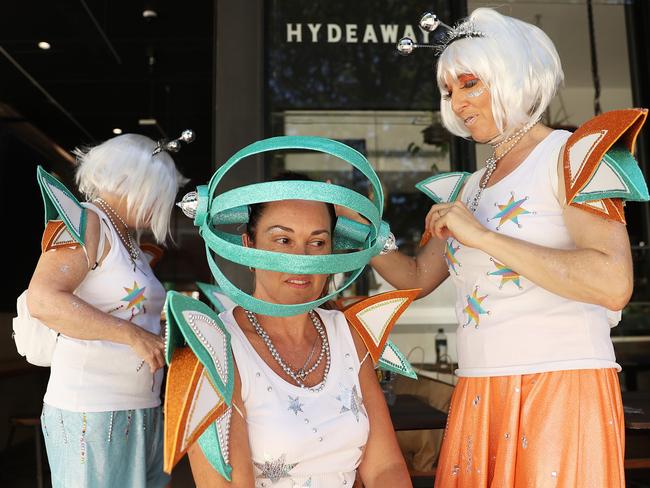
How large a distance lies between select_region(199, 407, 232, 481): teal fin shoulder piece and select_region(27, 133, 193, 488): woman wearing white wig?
615mm

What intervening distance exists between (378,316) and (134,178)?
0.90 m

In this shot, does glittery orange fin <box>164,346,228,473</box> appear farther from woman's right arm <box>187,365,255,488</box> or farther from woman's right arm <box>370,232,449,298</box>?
woman's right arm <box>370,232,449,298</box>

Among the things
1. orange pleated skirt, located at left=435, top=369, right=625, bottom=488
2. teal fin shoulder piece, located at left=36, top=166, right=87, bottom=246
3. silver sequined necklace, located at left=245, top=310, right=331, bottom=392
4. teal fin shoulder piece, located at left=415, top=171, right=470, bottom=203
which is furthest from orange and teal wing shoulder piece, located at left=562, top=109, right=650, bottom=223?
teal fin shoulder piece, located at left=36, top=166, right=87, bottom=246

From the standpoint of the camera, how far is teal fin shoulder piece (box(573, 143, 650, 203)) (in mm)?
1172

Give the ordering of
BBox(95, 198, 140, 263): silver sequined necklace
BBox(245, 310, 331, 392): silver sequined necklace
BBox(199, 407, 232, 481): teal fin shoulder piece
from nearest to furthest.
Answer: BBox(199, 407, 232, 481): teal fin shoulder piece, BBox(245, 310, 331, 392): silver sequined necklace, BBox(95, 198, 140, 263): silver sequined necklace

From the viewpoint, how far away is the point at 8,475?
159 inches

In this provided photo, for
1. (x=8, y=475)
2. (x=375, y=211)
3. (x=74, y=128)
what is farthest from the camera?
(x=74, y=128)

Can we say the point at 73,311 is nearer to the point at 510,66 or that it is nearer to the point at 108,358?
the point at 108,358

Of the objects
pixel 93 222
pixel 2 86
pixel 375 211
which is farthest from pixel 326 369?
pixel 2 86

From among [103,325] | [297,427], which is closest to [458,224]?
[297,427]

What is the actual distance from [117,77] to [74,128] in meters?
1.55

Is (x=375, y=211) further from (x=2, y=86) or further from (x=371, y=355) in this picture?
(x=2, y=86)

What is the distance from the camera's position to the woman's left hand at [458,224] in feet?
4.15

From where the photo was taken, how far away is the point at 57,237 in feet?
5.44
